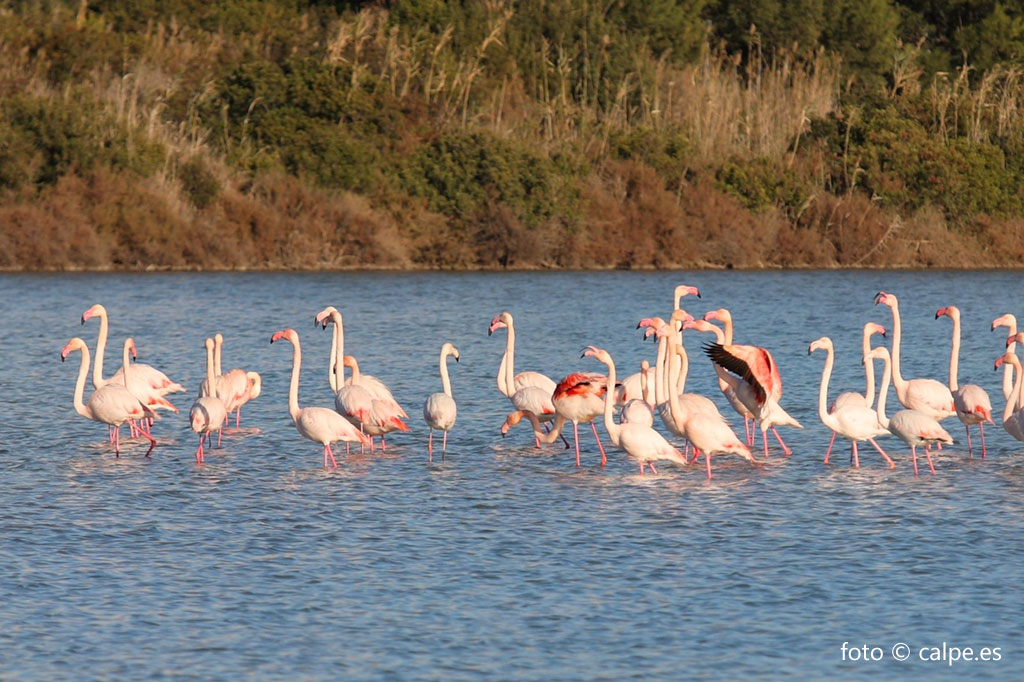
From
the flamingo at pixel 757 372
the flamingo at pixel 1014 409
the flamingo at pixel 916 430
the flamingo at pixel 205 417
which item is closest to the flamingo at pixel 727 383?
the flamingo at pixel 757 372

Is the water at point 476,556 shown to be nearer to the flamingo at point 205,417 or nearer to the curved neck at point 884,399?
the flamingo at point 205,417

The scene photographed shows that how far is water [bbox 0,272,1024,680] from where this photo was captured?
23.0ft

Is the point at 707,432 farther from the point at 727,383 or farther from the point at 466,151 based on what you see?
the point at 466,151

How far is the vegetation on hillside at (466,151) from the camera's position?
30.9m

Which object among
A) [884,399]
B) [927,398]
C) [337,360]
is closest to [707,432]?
[884,399]

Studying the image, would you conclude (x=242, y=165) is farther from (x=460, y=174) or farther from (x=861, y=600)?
(x=861, y=600)

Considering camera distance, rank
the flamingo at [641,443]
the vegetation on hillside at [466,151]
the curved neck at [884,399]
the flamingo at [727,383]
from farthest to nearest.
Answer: the vegetation on hillside at [466,151] → the flamingo at [727,383] → the curved neck at [884,399] → the flamingo at [641,443]

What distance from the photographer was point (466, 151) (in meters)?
32.8

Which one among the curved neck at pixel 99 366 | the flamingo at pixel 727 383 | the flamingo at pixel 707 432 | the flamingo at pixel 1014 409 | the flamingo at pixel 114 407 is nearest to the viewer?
the flamingo at pixel 707 432

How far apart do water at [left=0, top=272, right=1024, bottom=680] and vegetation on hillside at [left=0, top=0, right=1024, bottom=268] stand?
15.4 metres

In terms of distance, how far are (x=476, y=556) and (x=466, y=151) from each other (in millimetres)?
24638

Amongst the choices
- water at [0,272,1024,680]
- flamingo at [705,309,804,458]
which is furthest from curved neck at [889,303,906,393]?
flamingo at [705,309,804,458]

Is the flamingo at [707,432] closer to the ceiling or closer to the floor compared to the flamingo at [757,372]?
closer to the floor

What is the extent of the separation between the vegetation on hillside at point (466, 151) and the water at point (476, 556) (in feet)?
50.6
